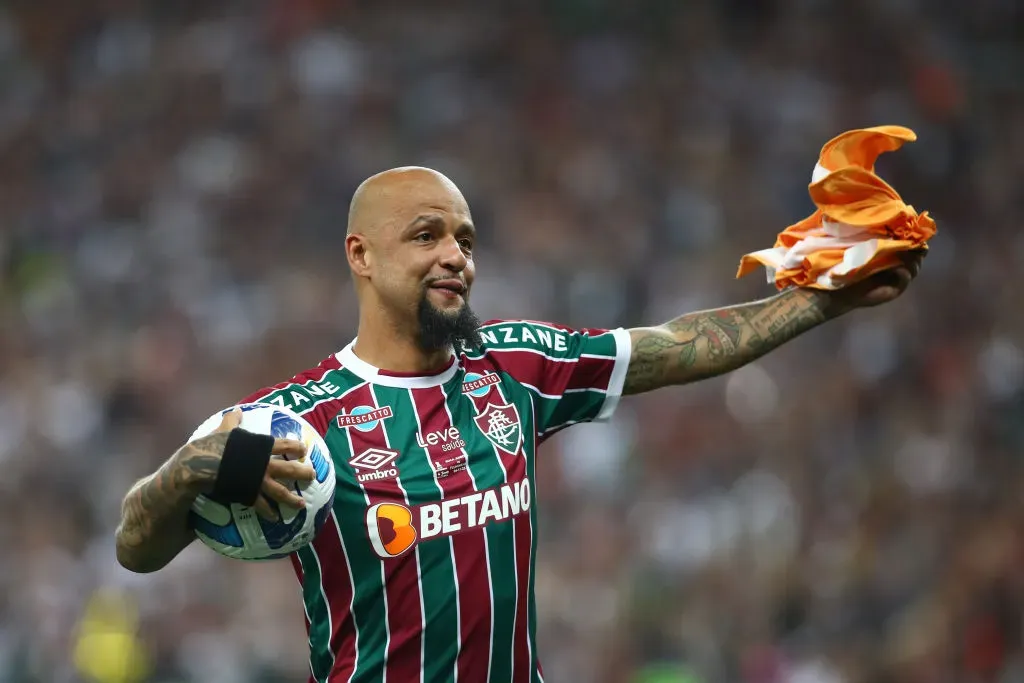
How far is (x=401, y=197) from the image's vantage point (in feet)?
11.9

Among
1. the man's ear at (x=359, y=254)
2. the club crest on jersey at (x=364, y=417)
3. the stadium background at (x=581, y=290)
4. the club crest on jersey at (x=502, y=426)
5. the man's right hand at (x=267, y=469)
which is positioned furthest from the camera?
the stadium background at (x=581, y=290)

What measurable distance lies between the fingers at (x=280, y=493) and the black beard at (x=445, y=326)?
0.73m

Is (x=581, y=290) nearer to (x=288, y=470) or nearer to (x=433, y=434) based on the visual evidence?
(x=433, y=434)

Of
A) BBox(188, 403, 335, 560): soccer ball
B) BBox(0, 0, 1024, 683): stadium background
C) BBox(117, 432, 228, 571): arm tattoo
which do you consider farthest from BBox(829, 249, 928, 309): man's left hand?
BBox(0, 0, 1024, 683): stadium background

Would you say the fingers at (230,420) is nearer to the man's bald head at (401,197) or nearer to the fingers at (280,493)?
the fingers at (280,493)

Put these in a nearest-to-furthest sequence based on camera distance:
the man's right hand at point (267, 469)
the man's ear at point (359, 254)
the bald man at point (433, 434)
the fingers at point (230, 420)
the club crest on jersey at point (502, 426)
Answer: the man's right hand at point (267, 469), the fingers at point (230, 420), the bald man at point (433, 434), the club crest on jersey at point (502, 426), the man's ear at point (359, 254)

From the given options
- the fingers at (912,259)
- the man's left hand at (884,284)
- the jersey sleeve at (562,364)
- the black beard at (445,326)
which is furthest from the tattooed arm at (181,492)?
the fingers at (912,259)

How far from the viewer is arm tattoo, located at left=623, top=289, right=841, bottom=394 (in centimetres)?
380

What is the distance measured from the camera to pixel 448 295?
11.7ft

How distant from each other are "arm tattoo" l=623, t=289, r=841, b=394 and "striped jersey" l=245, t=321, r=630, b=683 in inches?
15.7

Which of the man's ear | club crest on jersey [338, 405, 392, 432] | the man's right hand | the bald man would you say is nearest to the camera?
the man's right hand

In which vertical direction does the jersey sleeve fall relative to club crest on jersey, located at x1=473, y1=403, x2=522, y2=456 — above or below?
above

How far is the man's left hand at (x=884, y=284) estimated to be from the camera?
3865 mm

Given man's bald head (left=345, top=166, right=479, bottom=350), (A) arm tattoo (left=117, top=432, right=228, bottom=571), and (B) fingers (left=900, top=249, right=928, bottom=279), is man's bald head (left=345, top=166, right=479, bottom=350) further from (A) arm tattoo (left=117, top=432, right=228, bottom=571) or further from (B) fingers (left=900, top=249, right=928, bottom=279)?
(B) fingers (left=900, top=249, right=928, bottom=279)
